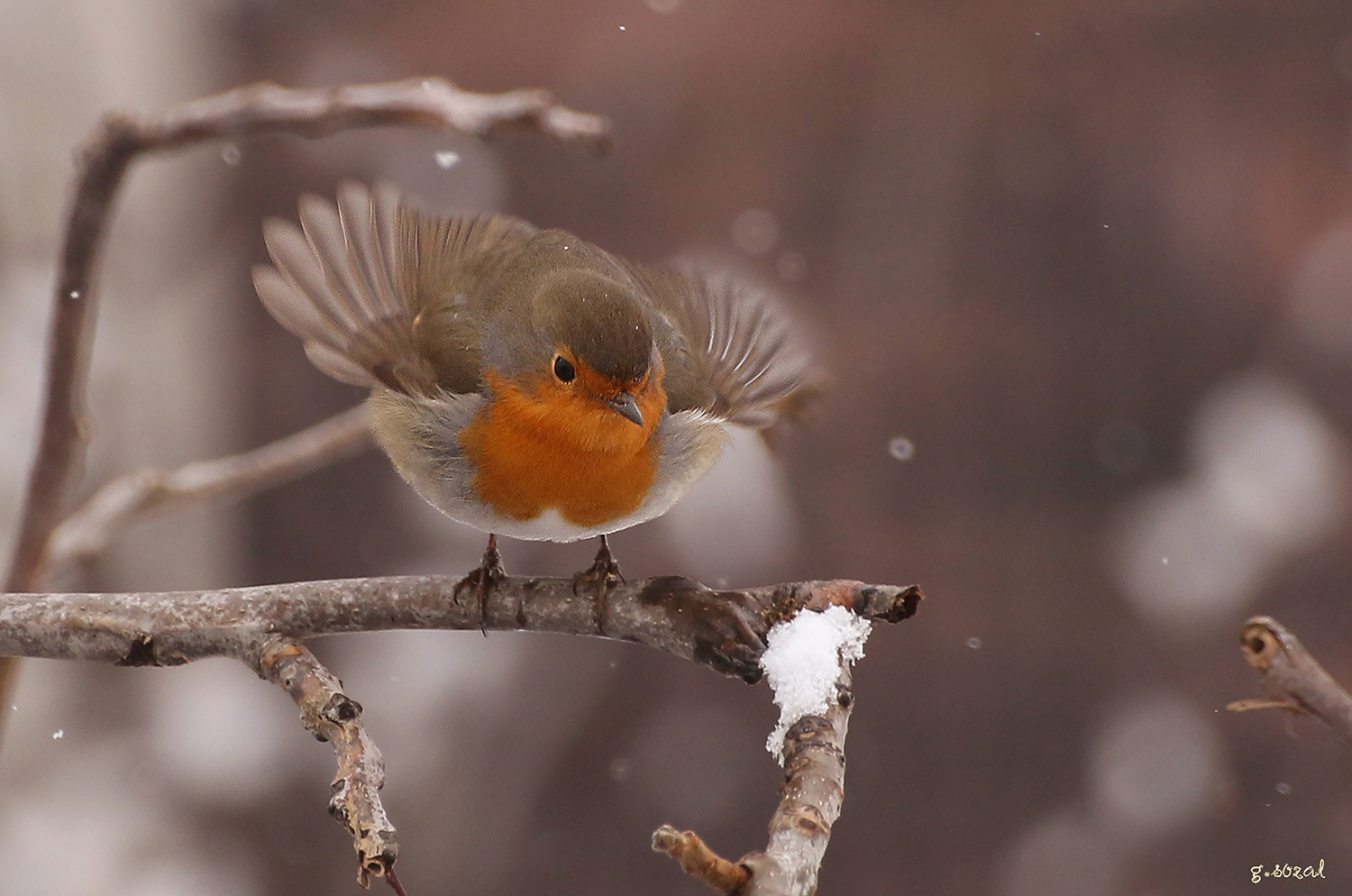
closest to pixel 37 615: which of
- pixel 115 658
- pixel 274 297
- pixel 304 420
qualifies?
pixel 115 658

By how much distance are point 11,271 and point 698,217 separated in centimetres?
296

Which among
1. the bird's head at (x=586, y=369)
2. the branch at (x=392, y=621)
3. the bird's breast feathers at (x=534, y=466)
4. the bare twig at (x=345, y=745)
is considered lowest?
the bare twig at (x=345, y=745)

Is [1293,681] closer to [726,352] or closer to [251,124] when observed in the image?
[726,352]

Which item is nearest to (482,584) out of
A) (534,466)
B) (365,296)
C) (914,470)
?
(534,466)

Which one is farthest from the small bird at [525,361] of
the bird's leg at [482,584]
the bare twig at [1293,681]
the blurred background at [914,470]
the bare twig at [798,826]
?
the blurred background at [914,470]

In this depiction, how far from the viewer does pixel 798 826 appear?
4.00 ft

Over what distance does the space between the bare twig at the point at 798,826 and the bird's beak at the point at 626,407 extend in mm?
623

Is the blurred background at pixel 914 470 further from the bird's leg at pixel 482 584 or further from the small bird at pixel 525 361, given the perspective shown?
the bird's leg at pixel 482 584

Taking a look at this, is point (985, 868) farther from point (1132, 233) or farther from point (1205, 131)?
point (1205, 131)

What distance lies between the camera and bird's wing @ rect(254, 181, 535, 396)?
7.25 ft

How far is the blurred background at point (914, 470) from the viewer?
509cm

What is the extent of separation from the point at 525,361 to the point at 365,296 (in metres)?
0.42

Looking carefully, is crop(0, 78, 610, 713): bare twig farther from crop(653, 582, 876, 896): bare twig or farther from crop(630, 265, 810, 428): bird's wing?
crop(653, 582, 876, 896): bare twig

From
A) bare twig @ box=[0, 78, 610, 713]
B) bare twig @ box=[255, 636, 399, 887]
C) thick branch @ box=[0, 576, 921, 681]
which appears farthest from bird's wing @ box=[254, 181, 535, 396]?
bare twig @ box=[255, 636, 399, 887]
